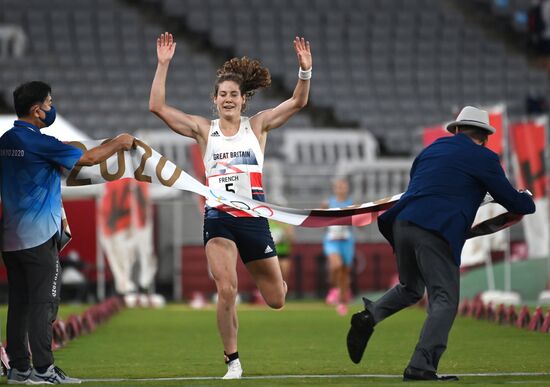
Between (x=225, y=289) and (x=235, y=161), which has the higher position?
(x=235, y=161)

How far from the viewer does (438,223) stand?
27.6 ft

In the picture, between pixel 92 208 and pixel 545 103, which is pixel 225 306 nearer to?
pixel 92 208

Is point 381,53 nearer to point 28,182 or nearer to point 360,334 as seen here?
point 360,334

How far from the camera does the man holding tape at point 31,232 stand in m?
8.34

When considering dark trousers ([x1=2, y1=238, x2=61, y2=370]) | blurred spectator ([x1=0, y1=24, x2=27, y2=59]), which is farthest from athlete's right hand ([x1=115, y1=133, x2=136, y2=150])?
blurred spectator ([x1=0, y1=24, x2=27, y2=59])

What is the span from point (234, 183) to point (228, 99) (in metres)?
0.58

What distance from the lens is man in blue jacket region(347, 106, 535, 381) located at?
8.32 m

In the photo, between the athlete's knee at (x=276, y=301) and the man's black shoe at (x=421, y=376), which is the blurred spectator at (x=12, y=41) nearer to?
the athlete's knee at (x=276, y=301)

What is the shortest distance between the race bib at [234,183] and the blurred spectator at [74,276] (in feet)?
47.2

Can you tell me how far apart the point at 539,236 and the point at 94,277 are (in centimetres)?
809

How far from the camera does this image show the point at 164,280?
2539 centimetres

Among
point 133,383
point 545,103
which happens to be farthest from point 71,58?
point 133,383

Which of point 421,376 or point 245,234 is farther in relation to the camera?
point 245,234

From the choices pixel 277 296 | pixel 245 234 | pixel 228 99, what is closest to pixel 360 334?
pixel 277 296
